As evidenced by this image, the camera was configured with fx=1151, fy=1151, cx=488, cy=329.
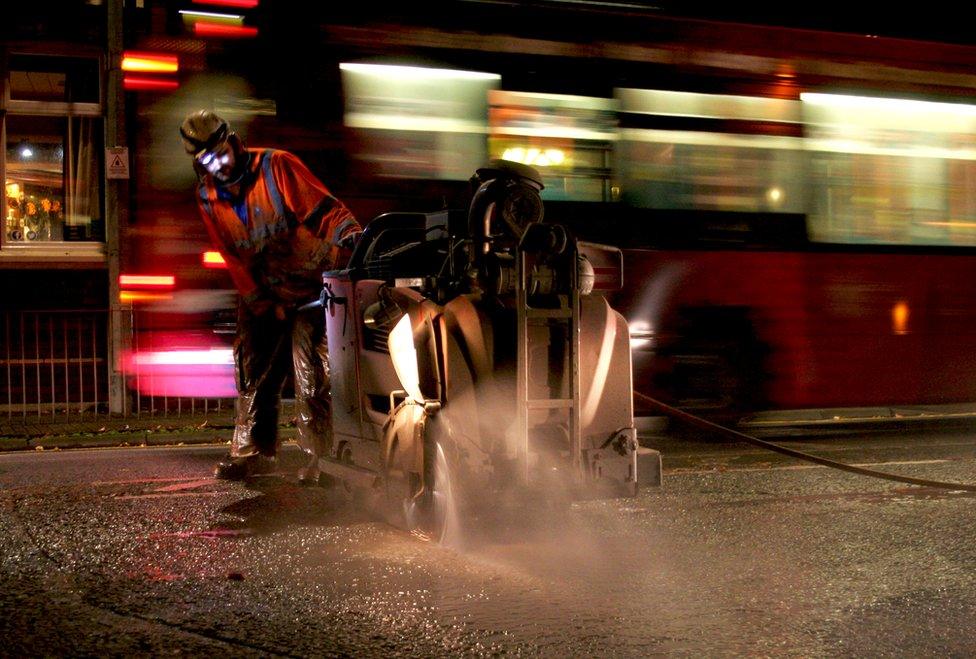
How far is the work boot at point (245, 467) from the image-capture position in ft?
24.0

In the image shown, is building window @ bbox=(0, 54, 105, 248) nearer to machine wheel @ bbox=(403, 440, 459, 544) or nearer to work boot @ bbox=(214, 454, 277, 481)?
work boot @ bbox=(214, 454, 277, 481)

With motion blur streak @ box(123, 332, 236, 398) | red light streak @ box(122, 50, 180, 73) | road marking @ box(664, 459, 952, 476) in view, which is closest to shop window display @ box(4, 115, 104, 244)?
red light streak @ box(122, 50, 180, 73)

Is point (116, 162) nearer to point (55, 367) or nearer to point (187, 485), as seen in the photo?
point (55, 367)

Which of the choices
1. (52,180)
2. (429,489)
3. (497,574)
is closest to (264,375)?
(429,489)

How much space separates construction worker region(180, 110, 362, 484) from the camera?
6.88 meters

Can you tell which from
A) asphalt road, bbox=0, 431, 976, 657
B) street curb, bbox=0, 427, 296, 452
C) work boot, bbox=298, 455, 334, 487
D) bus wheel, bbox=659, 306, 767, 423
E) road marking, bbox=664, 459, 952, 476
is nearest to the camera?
asphalt road, bbox=0, 431, 976, 657

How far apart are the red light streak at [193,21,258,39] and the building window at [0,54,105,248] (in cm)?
339

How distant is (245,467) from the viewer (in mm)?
7336

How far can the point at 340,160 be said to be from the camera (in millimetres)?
9469

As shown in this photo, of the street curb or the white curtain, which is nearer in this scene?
the street curb

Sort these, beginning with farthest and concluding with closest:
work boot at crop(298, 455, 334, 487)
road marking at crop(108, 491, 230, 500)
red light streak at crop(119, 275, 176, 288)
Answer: red light streak at crop(119, 275, 176, 288)
work boot at crop(298, 455, 334, 487)
road marking at crop(108, 491, 230, 500)

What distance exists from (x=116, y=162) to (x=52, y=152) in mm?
1620

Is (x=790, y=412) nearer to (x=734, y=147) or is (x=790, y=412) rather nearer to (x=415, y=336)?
(x=734, y=147)

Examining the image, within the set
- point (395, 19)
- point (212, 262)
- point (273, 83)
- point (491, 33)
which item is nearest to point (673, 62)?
point (491, 33)
